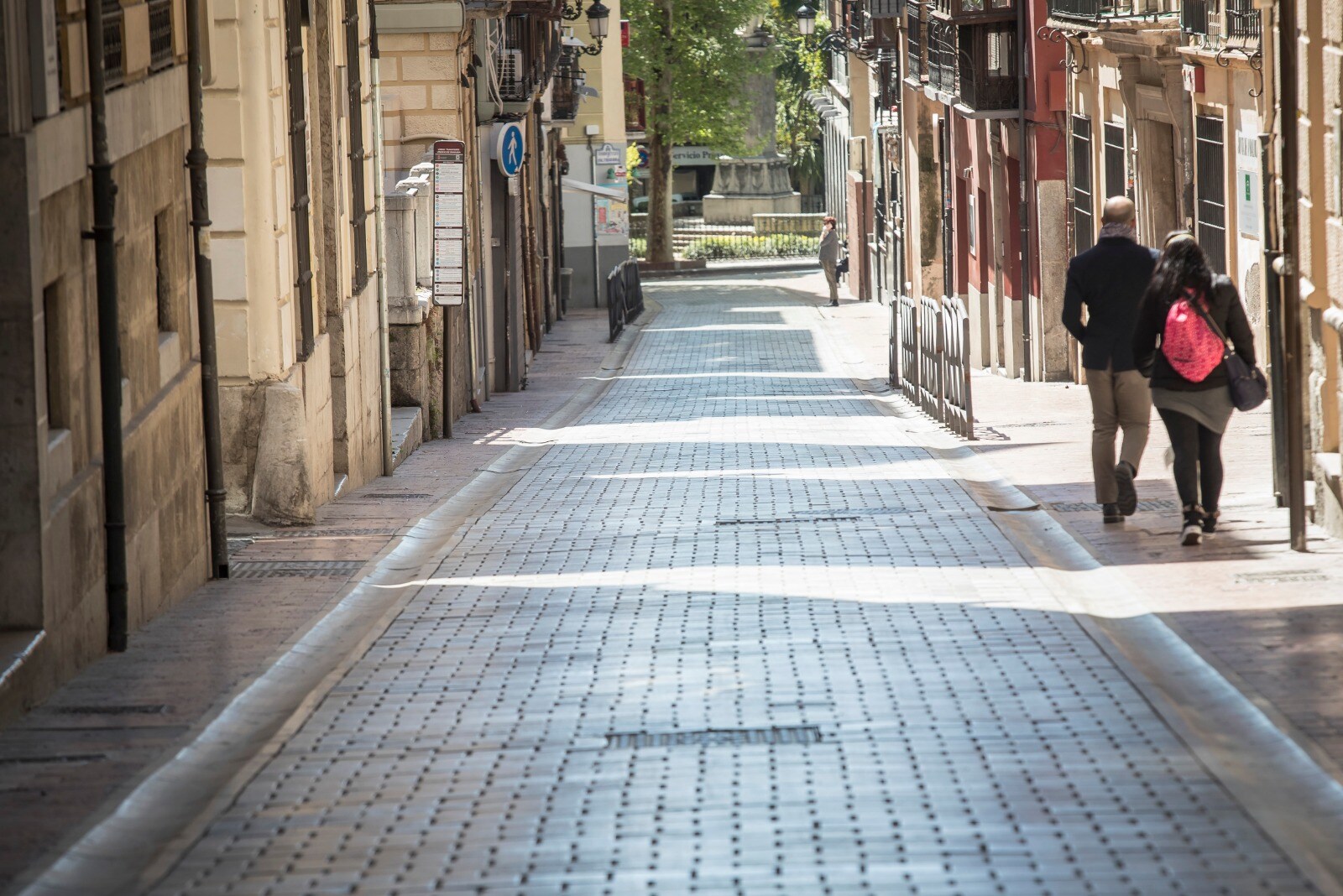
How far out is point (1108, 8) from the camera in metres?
22.3

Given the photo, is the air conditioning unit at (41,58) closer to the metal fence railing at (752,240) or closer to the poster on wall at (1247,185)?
the poster on wall at (1247,185)

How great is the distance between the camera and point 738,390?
86.0ft

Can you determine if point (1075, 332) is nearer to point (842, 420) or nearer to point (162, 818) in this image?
point (162, 818)

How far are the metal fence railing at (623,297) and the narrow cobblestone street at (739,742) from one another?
25.9 meters

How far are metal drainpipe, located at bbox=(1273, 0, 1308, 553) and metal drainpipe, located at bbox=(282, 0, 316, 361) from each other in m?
6.39

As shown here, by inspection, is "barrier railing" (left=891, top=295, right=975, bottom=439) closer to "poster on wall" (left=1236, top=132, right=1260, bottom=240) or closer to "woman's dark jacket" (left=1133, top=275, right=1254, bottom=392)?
"poster on wall" (left=1236, top=132, right=1260, bottom=240)

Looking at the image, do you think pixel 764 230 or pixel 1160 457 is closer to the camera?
pixel 1160 457

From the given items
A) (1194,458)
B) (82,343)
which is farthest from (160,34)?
(1194,458)

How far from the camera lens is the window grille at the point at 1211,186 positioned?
19375 millimetres

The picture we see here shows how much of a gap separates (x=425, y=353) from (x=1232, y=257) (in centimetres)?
756

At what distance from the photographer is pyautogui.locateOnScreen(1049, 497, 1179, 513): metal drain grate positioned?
11781 millimetres

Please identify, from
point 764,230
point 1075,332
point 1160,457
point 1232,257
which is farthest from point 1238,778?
point 764,230

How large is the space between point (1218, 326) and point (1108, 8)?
12.9m

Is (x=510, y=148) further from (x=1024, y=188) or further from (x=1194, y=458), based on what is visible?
(x=1194, y=458)
